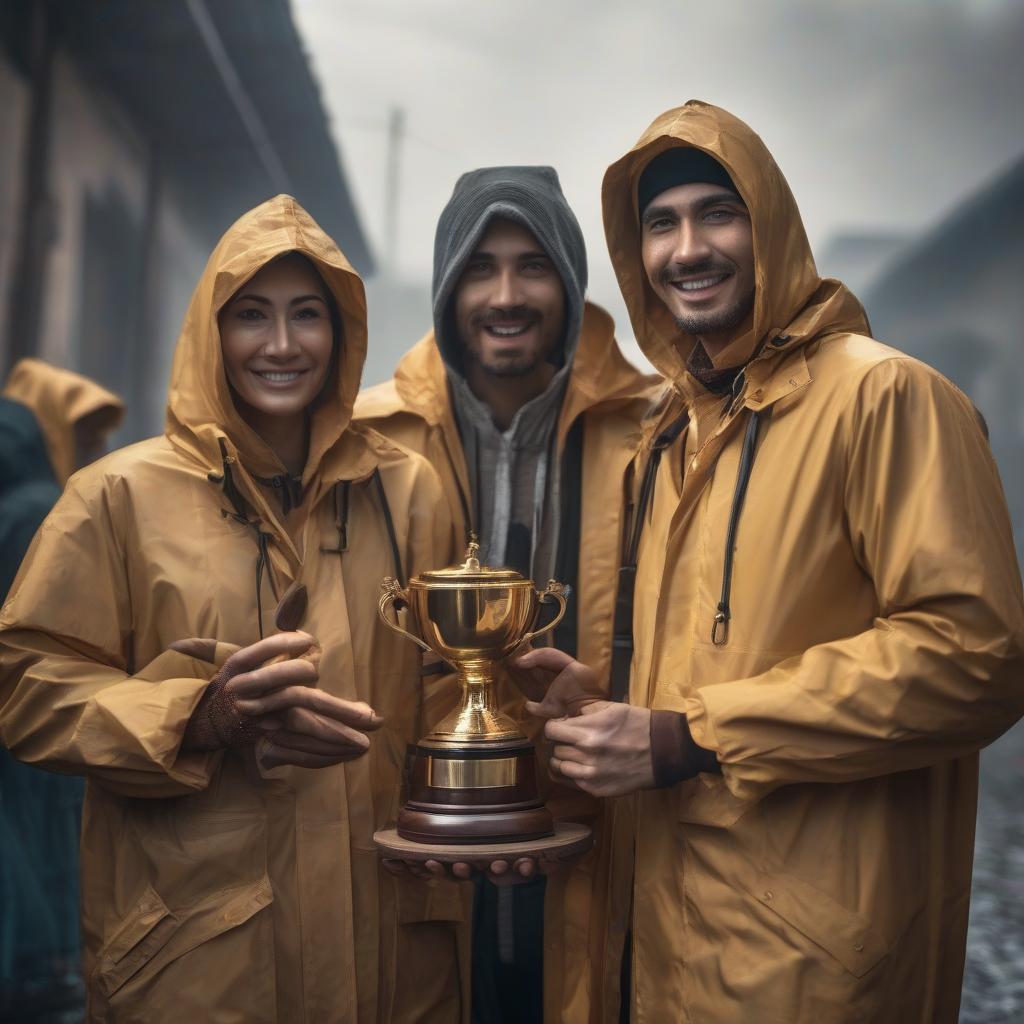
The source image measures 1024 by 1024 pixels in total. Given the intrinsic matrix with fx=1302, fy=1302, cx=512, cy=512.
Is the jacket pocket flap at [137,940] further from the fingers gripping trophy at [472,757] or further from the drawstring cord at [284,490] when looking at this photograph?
the drawstring cord at [284,490]

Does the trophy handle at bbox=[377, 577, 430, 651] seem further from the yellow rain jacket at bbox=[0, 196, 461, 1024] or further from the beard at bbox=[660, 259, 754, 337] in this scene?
the beard at bbox=[660, 259, 754, 337]

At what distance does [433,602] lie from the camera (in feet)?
8.06

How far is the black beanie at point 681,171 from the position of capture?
2.49 metres

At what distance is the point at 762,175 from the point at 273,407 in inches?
41.5

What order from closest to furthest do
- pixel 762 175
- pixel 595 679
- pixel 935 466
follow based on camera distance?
pixel 935 466
pixel 762 175
pixel 595 679

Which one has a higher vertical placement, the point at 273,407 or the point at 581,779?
the point at 273,407

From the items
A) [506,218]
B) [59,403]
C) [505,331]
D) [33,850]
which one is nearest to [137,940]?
[505,331]

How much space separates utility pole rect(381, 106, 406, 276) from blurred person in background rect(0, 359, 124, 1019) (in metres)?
3.00

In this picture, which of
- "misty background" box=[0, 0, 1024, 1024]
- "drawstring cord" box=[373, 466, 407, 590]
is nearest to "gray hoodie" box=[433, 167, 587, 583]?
"drawstring cord" box=[373, 466, 407, 590]

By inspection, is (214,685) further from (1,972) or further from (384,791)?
(1,972)

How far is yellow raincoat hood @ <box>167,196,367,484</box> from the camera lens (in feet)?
8.44

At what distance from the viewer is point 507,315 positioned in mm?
3076

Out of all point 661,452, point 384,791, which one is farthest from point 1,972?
point 661,452

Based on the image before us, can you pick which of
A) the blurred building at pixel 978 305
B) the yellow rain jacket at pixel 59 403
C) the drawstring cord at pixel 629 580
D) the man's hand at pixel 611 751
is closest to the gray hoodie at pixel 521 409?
the drawstring cord at pixel 629 580
